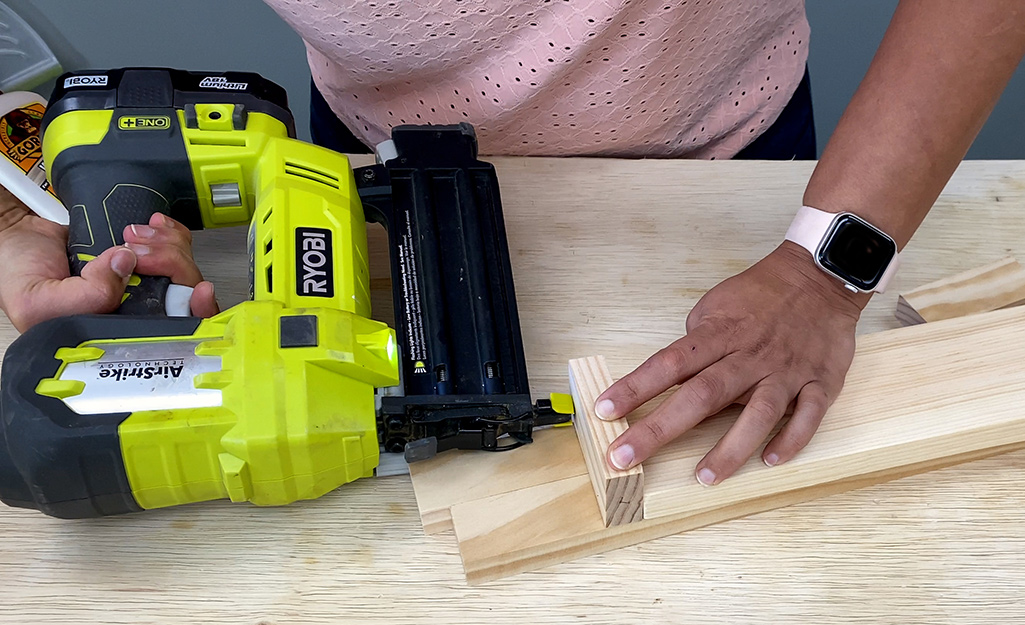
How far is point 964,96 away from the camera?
779 millimetres

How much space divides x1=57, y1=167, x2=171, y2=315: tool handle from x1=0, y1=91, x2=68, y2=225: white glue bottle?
2 cm

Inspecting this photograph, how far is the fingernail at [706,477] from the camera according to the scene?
72 cm

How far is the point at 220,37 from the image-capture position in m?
1.97

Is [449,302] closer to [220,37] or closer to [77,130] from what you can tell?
[77,130]

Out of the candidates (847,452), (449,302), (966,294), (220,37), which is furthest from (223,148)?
(220,37)

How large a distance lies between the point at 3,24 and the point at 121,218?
1.35 m

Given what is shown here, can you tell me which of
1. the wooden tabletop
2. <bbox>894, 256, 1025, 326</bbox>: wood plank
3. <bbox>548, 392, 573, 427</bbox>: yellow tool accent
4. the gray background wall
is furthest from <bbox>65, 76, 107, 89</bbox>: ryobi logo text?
the gray background wall

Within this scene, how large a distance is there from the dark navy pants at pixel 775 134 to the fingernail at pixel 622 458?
0.59 m

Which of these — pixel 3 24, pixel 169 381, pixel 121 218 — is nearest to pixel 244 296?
pixel 121 218

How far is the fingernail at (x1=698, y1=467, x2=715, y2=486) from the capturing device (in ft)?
2.36

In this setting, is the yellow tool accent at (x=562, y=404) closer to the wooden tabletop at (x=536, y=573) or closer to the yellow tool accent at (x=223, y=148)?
the wooden tabletop at (x=536, y=573)

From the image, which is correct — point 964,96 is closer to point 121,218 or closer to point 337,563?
point 337,563

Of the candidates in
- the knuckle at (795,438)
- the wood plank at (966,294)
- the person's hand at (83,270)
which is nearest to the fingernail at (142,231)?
the person's hand at (83,270)

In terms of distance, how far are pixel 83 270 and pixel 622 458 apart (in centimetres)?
52
